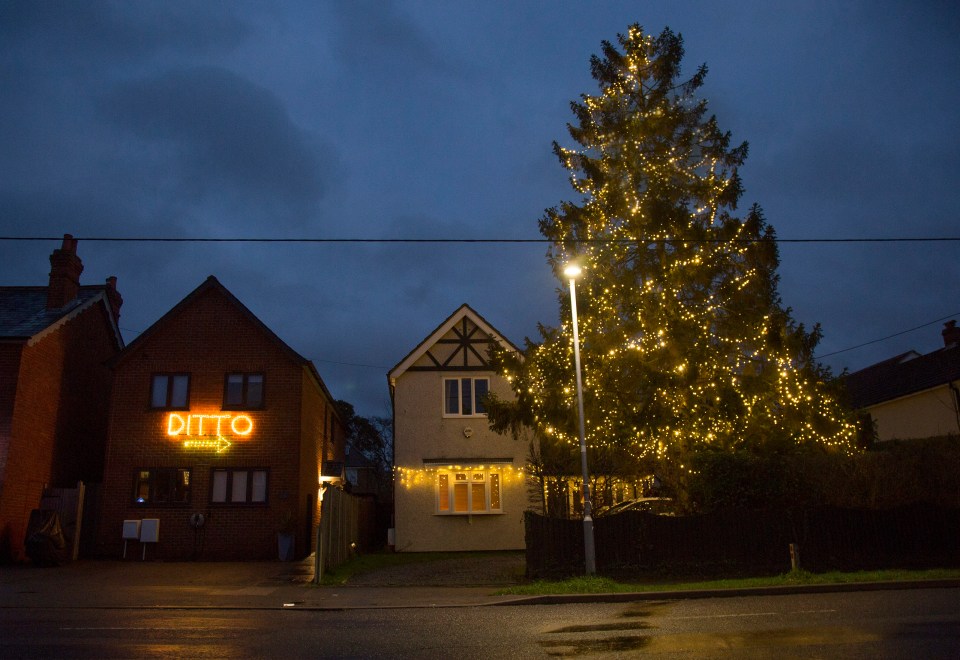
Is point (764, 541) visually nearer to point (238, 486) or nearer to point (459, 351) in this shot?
point (459, 351)

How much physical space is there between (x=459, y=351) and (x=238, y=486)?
931 cm

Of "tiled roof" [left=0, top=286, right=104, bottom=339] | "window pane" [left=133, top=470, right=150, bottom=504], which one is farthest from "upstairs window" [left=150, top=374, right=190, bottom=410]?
"tiled roof" [left=0, top=286, right=104, bottom=339]

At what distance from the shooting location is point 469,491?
93.3 ft

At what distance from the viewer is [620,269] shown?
69.6 ft

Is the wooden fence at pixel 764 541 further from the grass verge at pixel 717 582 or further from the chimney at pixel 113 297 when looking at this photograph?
the chimney at pixel 113 297

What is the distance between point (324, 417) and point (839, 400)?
21141mm

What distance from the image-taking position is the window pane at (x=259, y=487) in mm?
25109

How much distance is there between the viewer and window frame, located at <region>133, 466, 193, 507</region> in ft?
82.0

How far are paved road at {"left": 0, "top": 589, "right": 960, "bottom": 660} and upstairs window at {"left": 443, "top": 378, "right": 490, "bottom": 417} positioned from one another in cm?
1505

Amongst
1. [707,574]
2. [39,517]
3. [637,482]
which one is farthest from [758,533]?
[39,517]

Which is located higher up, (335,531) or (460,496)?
(460,496)

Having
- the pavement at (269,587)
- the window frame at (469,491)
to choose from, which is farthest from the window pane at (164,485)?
the window frame at (469,491)

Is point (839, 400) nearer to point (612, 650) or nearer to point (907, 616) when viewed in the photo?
point (907, 616)

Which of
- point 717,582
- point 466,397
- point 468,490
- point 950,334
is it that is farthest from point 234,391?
point 950,334
